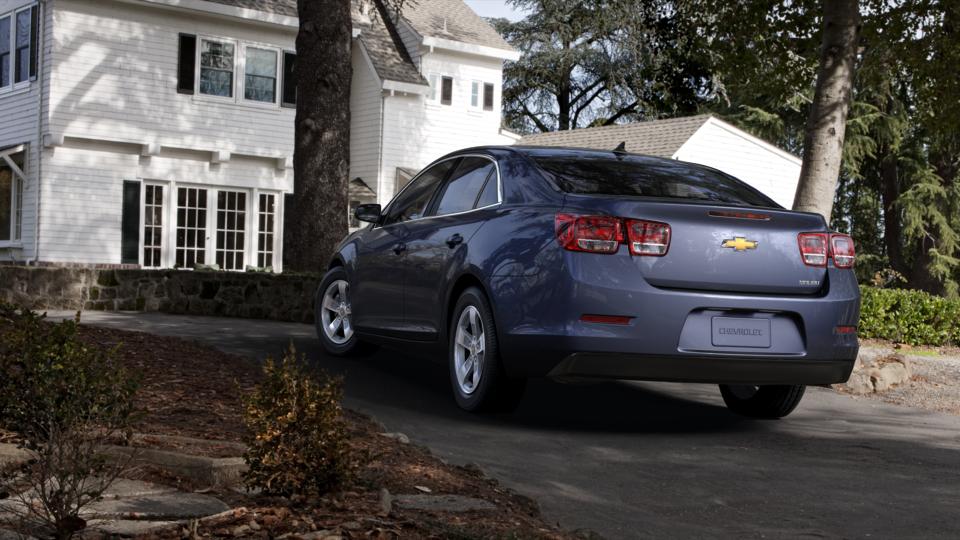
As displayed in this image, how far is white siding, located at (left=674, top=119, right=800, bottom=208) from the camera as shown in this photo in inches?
1196

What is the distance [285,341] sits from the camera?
35.4 ft

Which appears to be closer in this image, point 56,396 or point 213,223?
point 56,396

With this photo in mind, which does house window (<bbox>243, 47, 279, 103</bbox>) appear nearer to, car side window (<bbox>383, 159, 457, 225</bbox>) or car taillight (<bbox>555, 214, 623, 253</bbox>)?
car side window (<bbox>383, 159, 457, 225</bbox>)

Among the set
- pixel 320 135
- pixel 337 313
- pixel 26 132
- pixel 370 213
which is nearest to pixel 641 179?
pixel 370 213

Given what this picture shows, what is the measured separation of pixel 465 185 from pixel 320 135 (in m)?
7.68

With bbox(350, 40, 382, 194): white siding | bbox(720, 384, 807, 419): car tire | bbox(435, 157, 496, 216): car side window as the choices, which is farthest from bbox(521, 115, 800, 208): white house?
bbox(435, 157, 496, 216): car side window

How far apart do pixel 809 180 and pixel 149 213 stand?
1563 centimetres

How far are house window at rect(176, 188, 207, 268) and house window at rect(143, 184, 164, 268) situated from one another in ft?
1.24

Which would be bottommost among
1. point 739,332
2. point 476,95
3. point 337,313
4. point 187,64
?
point 337,313

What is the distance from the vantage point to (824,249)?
712cm

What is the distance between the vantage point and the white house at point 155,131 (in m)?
23.6

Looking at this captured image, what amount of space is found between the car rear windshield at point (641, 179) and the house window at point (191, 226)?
18.3 metres

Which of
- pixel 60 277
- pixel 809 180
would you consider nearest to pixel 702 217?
pixel 809 180

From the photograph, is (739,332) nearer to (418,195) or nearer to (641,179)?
(641,179)
